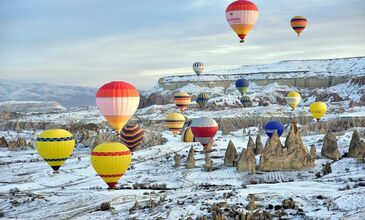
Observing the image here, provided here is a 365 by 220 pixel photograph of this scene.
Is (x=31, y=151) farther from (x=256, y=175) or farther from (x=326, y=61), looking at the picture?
(x=326, y=61)

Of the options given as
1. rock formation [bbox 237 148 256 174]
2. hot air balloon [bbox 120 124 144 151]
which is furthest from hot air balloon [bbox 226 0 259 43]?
rock formation [bbox 237 148 256 174]

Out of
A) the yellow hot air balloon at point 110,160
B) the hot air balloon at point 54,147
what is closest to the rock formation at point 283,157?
the yellow hot air balloon at point 110,160

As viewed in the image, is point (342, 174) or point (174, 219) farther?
point (342, 174)

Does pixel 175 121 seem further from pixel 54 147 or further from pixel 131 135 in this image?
pixel 54 147

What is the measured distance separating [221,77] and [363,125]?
96.4 meters

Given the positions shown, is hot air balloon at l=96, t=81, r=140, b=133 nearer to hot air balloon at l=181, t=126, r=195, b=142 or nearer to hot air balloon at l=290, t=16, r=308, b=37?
hot air balloon at l=181, t=126, r=195, b=142

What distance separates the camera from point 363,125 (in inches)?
3157

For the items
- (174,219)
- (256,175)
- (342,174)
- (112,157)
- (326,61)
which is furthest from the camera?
(326,61)

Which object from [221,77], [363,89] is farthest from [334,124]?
[221,77]

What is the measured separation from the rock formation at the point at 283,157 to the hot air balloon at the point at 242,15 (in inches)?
645

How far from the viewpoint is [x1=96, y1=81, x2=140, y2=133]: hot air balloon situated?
1721 inches

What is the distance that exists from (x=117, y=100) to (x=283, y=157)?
14103mm

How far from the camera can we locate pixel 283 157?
1634 inches

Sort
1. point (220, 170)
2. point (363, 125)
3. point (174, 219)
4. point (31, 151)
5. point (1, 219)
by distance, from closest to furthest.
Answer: point (174, 219) → point (1, 219) → point (220, 170) → point (31, 151) → point (363, 125)
